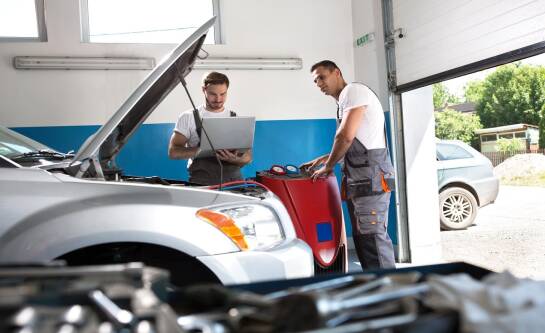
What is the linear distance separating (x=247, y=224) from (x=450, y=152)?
4.95 m

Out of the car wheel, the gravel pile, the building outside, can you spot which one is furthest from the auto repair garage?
the gravel pile

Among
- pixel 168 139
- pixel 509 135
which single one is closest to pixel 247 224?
pixel 168 139

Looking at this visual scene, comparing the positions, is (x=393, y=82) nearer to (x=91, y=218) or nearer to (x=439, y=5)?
(x=439, y=5)

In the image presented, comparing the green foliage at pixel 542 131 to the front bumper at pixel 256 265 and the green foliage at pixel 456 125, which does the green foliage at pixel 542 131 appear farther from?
the front bumper at pixel 256 265

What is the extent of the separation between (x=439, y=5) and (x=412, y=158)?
157 cm

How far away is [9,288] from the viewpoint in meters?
0.90

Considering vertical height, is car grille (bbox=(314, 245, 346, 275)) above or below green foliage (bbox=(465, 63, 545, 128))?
below

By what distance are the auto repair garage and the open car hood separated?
13 mm

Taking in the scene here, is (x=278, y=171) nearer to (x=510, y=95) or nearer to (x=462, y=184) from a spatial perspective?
(x=462, y=184)

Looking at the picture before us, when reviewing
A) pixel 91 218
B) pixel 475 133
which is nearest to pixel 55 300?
pixel 91 218

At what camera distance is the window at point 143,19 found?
5258 millimetres

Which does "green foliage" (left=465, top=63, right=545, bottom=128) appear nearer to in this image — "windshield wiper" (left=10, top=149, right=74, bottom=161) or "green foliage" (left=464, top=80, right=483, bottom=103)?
"green foliage" (left=464, top=80, right=483, bottom=103)

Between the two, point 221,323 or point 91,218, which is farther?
point 91,218

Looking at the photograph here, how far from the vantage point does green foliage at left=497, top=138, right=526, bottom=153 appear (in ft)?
21.4
